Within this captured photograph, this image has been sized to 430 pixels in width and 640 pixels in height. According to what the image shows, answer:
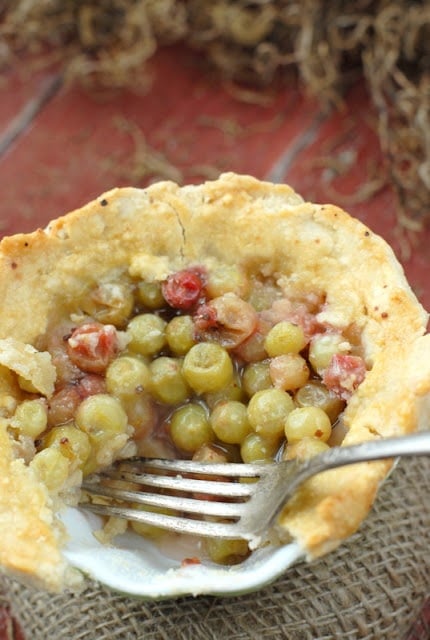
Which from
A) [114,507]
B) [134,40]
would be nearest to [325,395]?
[114,507]

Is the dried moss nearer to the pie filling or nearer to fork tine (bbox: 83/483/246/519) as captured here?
the pie filling

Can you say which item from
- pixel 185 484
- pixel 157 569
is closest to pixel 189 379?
pixel 185 484

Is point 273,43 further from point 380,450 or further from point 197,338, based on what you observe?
point 380,450

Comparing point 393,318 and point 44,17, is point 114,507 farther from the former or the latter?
point 44,17

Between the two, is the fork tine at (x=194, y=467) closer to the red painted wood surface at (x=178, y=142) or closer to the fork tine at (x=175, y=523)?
the fork tine at (x=175, y=523)

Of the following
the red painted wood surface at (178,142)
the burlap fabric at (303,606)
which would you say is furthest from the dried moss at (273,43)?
the burlap fabric at (303,606)

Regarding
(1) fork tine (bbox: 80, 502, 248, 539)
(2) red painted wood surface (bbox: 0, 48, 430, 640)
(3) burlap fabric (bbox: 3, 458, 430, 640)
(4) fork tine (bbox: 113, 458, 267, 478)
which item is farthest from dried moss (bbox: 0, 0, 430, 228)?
(1) fork tine (bbox: 80, 502, 248, 539)
